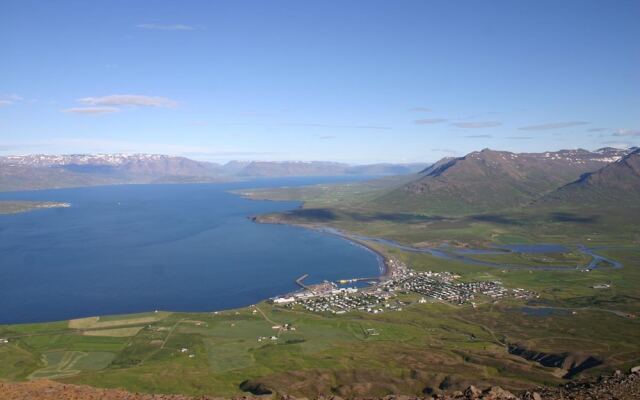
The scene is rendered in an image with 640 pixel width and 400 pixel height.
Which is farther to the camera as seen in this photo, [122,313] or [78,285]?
[78,285]

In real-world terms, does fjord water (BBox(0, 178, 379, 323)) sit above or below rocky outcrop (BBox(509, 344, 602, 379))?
below

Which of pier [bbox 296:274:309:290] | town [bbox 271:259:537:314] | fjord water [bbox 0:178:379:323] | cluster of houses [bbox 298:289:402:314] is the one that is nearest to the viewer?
cluster of houses [bbox 298:289:402:314]

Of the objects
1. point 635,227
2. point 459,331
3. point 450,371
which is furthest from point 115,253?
point 635,227

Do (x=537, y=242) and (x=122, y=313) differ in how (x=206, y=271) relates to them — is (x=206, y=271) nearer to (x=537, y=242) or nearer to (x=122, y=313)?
(x=122, y=313)

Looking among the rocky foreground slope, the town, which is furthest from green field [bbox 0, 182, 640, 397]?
the rocky foreground slope

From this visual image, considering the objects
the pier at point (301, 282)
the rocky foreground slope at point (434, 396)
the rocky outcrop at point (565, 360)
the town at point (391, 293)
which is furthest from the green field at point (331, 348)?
the rocky foreground slope at point (434, 396)

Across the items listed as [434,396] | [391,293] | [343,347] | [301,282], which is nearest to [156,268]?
[301,282]

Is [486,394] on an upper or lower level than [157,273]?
upper

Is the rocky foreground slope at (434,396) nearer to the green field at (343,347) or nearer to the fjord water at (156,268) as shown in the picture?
the green field at (343,347)

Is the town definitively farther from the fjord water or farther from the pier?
the fjord water

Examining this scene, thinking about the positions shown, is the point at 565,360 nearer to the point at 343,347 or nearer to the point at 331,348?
the point at 343,347
